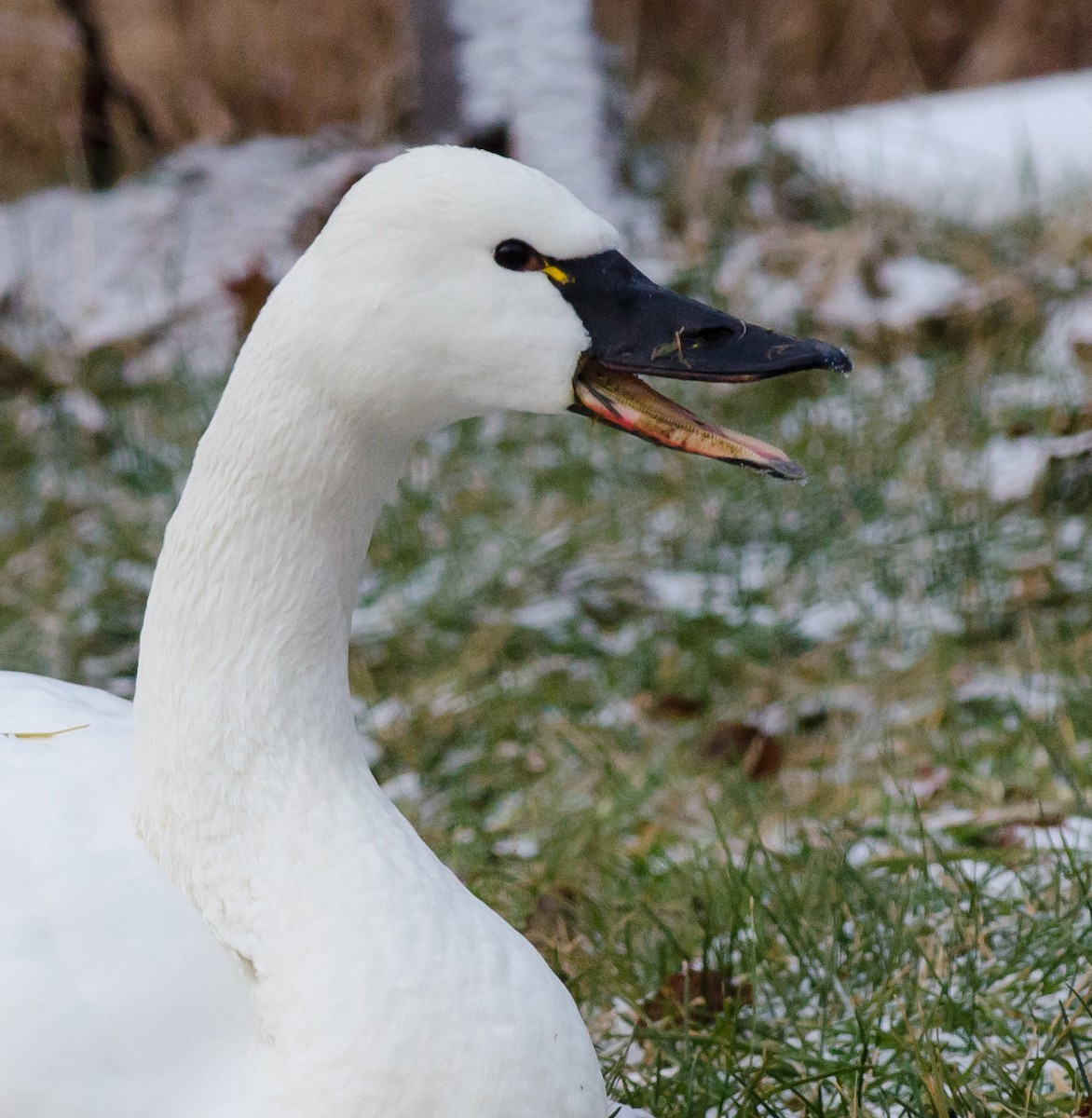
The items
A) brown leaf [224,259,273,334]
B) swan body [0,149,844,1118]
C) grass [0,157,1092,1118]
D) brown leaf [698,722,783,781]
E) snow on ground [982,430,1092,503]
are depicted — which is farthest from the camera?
brown leaf [224,259,273,334]

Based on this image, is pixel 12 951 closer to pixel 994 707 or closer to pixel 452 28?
pixel 994 707

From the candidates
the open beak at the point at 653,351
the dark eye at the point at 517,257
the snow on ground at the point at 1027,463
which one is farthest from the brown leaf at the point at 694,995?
the snow on ground at the point at 1027,463

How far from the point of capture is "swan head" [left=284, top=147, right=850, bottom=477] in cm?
150

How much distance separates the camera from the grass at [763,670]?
6.34 ft

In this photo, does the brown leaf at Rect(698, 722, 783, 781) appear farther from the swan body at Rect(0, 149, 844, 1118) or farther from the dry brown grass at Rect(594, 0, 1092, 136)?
the dry brown grass at Rect(594, 0, 1092, 136)

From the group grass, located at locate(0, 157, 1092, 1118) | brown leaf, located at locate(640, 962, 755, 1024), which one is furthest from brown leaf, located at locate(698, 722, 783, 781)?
brown leaf, located at locate(640, 962, 755, 1024)

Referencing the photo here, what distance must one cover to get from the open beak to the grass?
70 cm

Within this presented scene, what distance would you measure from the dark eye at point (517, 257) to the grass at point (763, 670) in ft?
2.89

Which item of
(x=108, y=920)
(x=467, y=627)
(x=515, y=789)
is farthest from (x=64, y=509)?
(x=108, y=920)

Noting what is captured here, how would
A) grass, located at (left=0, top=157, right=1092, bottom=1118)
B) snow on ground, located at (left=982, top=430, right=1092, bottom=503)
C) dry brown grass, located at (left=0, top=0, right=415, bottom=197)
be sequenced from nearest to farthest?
grass, located at (left=0, top=157, right=1092, bottom=1118) → snow on ground, located at (left=982, top=430, right=1092, bottom=503) → dry brown grass, located at (left=0, top=0, right=415, bottom=197)

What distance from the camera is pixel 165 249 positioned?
198 inches

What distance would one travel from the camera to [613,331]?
1.55m

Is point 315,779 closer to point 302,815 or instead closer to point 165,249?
point 302,815

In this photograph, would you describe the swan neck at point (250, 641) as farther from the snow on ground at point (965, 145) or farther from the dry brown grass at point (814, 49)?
the dry brown grass at point (814, 49)
